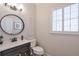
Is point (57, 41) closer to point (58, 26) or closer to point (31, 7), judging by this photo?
point (58, 26)

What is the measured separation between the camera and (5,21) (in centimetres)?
101

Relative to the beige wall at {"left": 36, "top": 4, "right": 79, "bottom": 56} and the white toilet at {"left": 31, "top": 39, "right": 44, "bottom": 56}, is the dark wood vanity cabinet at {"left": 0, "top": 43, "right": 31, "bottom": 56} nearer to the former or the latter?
the white toilet at {"left": 31, "top": 39, "right": 44, "bottom": 56}

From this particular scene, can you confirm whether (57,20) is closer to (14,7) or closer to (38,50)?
(38,50)

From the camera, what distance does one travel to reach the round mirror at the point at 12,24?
995 mm

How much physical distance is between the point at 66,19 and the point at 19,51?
736mm

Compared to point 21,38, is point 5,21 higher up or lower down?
higher up

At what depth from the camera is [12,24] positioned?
1028 mm

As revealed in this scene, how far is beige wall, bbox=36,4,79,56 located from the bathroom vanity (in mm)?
170

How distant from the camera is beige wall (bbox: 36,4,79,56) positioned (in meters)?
1.03

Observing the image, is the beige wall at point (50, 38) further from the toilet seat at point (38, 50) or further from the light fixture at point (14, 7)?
the light fixture at point (14, 7)

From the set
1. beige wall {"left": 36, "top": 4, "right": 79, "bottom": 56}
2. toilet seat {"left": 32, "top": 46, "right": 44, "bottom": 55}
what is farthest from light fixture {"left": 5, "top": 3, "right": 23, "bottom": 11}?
toilet seat {"left": 32, "top": 46, "right": 44, "bottom": 55}

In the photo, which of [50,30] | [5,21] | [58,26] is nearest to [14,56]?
[5,21]

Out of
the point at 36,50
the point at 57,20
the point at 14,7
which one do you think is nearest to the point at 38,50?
the point at 36,50

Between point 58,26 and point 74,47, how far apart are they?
336 millimetres
